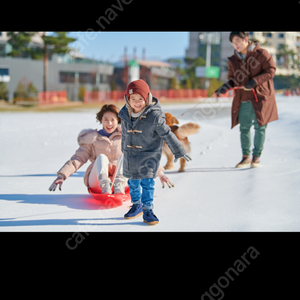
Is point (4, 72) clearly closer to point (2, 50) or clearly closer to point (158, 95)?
point (2, 50)

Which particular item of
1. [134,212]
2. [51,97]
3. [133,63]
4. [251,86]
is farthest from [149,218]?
[133,63]

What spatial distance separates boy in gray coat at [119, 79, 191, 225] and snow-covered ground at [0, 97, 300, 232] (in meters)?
0.36

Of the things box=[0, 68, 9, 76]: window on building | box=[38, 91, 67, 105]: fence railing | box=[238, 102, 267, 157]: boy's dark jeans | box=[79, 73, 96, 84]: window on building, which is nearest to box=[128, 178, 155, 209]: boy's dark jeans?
box=[238, 102, 267, 157]: boy's dark jeans

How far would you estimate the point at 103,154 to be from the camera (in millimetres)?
3613

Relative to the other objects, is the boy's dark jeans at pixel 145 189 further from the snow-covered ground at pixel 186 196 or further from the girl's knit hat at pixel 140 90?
the girl's knit hat at pixel 140 90

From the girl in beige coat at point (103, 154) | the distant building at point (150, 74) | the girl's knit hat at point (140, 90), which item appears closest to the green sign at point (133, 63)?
the distant building at point (150, 74)

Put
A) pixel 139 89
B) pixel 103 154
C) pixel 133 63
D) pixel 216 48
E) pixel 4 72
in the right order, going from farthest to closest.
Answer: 1. pixel 216 48
2. pixel 133 63
3. pixel 4 72
4. pixel 103 154
5. pixel 139 89

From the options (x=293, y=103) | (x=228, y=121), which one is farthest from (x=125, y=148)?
(x=293, y=103)

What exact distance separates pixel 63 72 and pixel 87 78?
2355mm

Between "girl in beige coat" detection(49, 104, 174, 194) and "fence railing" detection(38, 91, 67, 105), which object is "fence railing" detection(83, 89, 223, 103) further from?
"girl in beige coat" detection(49, 104, 174, 194)

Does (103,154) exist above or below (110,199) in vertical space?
above

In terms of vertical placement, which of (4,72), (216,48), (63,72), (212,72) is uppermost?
(216,48)

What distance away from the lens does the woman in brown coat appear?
187 inches
